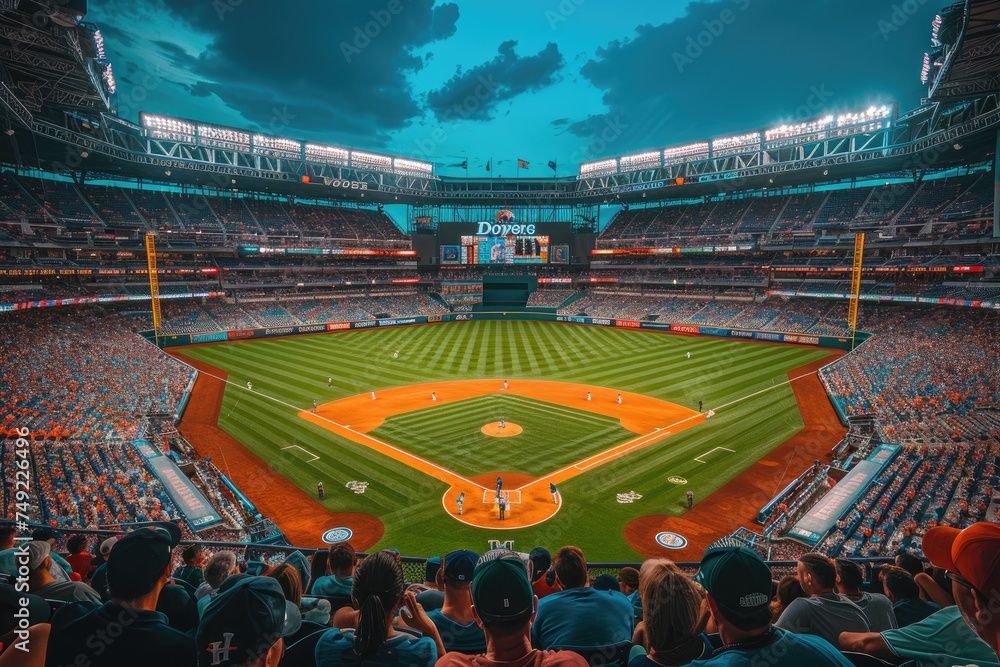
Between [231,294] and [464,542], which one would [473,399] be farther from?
[231,294]

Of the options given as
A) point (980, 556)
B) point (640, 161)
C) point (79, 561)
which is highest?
point (640, 161)

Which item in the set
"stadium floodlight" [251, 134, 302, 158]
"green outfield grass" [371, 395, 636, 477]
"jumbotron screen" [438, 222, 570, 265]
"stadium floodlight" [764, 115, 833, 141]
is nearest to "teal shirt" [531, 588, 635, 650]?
"green outfield grass" [371, 395, 636, 477]

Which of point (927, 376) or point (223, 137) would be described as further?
point (223, 137)

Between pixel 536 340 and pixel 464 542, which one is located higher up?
pixel 536 340

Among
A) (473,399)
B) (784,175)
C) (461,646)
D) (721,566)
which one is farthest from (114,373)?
(784,175)

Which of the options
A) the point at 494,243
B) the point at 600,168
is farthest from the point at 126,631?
the point at 600,168

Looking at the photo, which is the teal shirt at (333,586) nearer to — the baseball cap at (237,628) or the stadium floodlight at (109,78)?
the baseball cap at (237,628)

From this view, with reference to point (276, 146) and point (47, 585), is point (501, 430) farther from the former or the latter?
point (276, 146)
